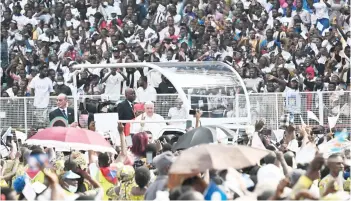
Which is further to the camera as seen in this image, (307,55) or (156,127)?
(307,55)

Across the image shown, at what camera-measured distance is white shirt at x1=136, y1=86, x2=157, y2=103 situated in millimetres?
23016

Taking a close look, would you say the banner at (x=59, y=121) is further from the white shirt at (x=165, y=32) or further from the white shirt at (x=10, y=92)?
the white shirt at (x=165, y=32)

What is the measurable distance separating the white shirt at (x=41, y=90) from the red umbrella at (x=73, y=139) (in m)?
9.55

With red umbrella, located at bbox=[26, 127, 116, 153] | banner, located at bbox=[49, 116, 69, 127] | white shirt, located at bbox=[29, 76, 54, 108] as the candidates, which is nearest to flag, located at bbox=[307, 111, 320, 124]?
banner, located at bbox=[49, 116, 69, 127]

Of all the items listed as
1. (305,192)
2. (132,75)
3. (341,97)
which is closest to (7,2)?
(132,75)

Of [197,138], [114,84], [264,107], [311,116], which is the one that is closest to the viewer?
[197,138]

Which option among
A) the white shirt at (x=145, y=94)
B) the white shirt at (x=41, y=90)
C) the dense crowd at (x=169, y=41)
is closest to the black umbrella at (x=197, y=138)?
the white shirt at (x=145, y=94)

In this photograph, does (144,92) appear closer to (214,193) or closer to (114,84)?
(114,84)

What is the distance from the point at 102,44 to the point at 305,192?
20.3 metres

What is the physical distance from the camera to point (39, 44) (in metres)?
29.9

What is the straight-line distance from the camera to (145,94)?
23469mm

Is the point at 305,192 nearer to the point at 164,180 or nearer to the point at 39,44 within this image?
the point at 164,180

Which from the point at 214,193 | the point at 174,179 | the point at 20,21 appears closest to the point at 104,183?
the point at 174,179

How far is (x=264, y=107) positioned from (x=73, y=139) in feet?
32.9
